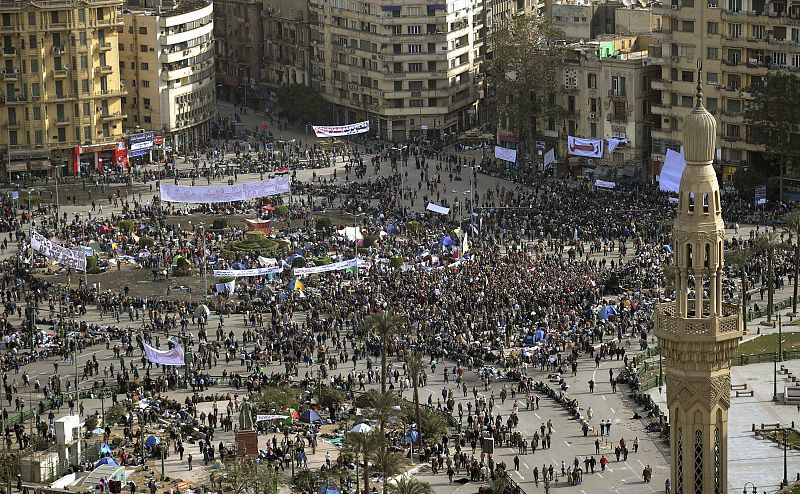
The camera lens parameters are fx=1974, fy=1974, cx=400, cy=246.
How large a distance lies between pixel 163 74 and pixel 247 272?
5588 cm

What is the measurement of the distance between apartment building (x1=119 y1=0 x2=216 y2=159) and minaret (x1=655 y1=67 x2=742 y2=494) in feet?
419

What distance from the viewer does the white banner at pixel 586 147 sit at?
543 feet

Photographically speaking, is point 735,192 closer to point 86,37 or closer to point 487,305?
point 487,305

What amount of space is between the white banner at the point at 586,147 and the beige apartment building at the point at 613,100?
223 centimetres

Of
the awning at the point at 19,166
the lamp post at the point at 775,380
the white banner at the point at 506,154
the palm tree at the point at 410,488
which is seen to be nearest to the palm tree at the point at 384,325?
the palm tree at the point at 410,488

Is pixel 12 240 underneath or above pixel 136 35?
underneath

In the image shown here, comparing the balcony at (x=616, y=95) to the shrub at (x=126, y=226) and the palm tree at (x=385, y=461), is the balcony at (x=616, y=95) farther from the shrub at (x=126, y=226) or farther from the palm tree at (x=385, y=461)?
the palm tree at (x=385, y=461)

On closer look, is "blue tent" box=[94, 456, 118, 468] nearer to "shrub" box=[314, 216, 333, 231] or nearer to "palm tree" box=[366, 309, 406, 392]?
"palm tree" box=[366, 309, 406, 392]

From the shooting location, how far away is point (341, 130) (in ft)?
593

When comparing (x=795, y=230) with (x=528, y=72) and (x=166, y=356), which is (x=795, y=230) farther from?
(x=528, y=72)

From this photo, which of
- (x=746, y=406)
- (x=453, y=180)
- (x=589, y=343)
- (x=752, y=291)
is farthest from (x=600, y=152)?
(x=746, y=406)

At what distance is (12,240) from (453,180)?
38.8m

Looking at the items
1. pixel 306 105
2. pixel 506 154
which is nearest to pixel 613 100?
pixel 506 154

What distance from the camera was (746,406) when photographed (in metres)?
110
